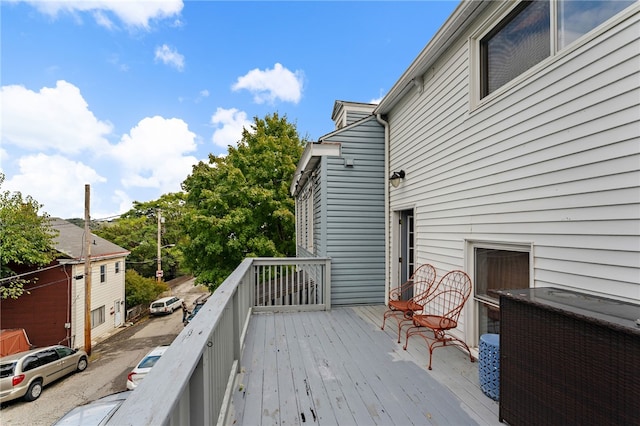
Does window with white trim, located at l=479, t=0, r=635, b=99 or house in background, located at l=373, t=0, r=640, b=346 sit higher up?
window with white trim, located at l=479, t=0, r=635, b=99

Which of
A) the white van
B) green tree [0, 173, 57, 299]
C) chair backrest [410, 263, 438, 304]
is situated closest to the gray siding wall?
chair backrest [410, 263, 438, 304]

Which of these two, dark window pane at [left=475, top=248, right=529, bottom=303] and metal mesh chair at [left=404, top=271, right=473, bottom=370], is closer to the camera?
dark window pane at [left=475, top=248, right=529, bottom=303]

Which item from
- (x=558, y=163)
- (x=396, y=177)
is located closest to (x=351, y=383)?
(x=558, y=163)

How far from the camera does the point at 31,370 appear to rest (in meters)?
7.41

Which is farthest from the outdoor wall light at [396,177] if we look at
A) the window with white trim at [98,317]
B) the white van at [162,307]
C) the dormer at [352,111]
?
the white van at [162,307]

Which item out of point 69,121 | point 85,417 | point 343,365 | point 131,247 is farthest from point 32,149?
point 343,365

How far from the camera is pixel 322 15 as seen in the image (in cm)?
817

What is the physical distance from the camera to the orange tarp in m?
9.71

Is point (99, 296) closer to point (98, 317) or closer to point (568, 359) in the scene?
point (98, 317)

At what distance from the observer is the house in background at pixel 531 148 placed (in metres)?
1.80

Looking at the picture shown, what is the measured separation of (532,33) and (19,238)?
14.9m

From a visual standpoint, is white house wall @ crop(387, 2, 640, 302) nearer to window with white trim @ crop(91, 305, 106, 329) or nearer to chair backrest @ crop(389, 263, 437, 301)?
chair backrest @ crop(389, 263, 437, 301)

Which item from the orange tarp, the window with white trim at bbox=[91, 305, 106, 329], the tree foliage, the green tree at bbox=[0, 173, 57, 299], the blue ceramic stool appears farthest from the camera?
the tree foliage

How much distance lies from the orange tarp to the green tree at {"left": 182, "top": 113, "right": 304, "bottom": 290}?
6.11 m
